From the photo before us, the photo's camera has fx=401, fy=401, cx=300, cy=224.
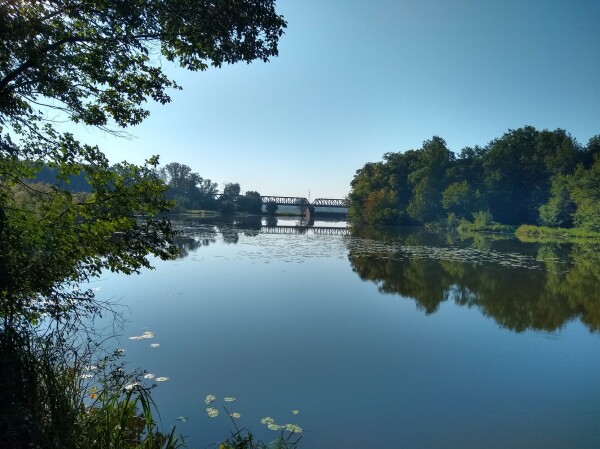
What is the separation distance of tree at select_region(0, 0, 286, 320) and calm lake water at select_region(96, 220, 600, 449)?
296 cm

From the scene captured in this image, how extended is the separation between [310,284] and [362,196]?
63.3 m

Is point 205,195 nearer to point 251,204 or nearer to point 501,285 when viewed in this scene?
point 251,204

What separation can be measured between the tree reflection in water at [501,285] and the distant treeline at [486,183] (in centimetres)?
3958

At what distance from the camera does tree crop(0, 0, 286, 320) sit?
5039 mm

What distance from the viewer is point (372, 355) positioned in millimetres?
9602

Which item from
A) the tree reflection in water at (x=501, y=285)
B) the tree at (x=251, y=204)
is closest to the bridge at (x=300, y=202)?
the tree at (x=251, y=204)

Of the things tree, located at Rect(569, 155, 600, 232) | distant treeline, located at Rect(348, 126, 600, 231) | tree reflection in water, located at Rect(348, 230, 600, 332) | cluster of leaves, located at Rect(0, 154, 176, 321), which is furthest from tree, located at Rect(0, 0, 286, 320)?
distant treeline, located at Rect(348, 126, 600, 231)

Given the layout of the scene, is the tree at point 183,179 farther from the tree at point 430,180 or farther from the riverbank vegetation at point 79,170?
the riverbank vegetation at point 79,170

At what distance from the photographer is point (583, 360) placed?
9797 mm

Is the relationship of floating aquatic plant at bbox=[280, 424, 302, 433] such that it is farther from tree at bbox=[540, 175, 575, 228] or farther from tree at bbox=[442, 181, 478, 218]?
tree at bbox=[442, 181, 478, 218]

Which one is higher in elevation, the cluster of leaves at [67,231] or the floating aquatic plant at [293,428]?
the cluster of leaves at [67,231]

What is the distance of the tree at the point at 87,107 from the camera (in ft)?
16.5

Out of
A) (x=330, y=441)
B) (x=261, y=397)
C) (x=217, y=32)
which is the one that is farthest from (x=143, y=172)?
(x=330, y=441)

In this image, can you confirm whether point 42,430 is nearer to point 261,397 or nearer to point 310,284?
point 261,397
